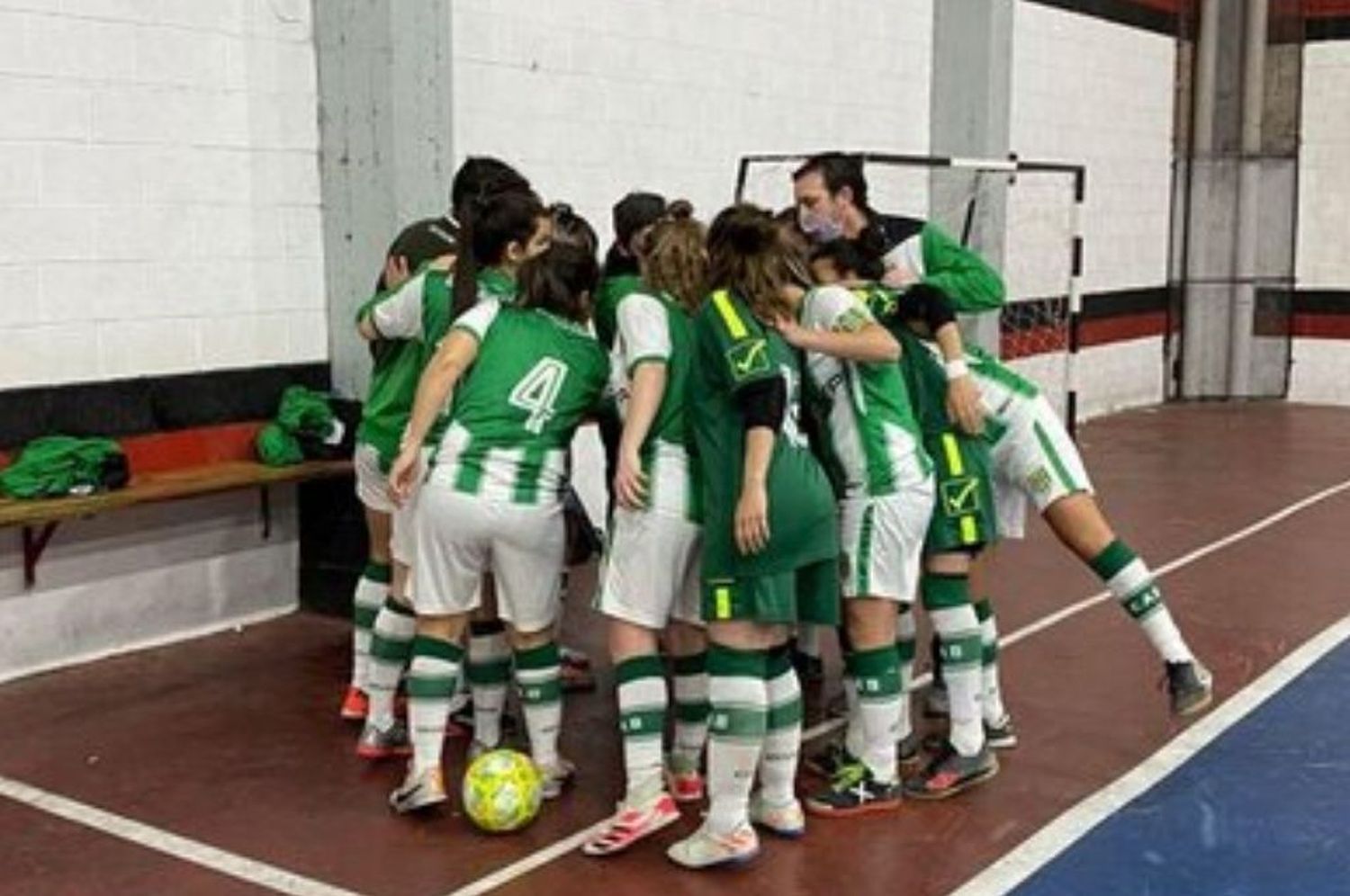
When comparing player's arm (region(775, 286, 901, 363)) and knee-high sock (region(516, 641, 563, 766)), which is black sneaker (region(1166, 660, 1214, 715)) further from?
knee-high sock (region(516, 641, 563, 766))

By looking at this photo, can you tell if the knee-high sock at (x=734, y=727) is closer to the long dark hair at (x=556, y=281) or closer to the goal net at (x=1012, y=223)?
the long dark hair at (x=556, y=281)

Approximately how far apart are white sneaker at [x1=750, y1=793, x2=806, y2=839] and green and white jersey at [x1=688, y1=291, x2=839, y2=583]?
2.33 feet

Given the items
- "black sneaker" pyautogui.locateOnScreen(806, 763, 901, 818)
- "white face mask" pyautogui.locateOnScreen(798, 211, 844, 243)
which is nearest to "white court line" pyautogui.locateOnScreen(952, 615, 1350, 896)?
"black sneaker" pyautogui.locateOnScreen(806, 763, 901, 818)

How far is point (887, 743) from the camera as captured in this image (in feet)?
14.1

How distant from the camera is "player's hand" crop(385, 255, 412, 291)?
4.82 metres

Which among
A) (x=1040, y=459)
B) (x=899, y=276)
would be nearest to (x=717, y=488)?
(x=899, y=276)

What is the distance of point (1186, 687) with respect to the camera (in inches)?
188

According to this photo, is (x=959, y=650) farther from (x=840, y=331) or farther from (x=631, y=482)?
(x=631, y=482)

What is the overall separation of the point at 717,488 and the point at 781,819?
0.93 metres

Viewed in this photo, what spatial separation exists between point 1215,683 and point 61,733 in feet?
12.8

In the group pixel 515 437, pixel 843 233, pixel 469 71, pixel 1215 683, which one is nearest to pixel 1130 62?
pixel 469 71

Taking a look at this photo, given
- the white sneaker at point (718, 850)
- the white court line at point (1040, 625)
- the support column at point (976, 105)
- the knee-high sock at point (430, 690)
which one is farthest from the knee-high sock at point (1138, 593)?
the support column at point (976, 105)

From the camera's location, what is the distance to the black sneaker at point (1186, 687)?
4.76 metres

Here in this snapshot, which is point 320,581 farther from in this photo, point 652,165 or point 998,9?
point 998,9
